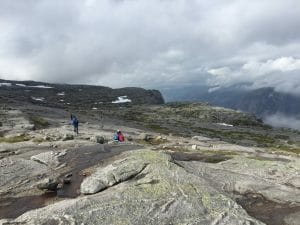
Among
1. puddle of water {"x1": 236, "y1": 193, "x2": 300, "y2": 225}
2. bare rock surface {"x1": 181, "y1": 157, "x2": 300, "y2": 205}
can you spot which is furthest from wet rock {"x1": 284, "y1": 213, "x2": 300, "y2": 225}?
bare rock surface {"x1": 181, "y1": 157, "x2": 300, "y2": 205}

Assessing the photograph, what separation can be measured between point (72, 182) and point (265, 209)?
22264 millimetres

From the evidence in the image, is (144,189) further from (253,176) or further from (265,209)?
(253,176)

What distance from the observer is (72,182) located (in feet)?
167

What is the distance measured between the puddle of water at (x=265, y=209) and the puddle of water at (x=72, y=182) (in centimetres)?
1764

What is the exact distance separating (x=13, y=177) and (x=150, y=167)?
17.8 m

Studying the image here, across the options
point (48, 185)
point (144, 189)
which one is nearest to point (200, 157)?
point (48, 185)

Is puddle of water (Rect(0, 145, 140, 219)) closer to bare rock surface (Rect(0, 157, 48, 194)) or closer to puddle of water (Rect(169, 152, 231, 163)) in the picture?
bare rock surface (Rect(0, 157, 48, 194))

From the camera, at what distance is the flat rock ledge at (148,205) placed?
34.7 m

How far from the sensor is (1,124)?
121750 millimetres

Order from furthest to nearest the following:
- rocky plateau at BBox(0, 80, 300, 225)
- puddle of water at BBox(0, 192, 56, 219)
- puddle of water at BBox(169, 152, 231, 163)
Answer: puddle of water at BBox(169, 152, 231, 163) < puddle of water at BBox(0, 192, 56, 219) < rocky plateau at BBox(0, 80, 300, 225)

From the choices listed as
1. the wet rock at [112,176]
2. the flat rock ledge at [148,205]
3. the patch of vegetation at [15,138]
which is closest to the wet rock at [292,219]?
the flat rock ledge at [148,205]

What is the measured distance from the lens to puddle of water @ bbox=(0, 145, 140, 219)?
43.9 meters

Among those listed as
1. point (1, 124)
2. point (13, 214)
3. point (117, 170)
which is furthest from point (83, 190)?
point (1, 124)

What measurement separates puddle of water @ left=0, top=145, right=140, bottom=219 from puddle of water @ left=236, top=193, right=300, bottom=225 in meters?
17.6
